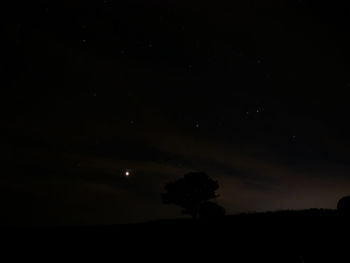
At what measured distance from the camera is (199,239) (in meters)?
14.0

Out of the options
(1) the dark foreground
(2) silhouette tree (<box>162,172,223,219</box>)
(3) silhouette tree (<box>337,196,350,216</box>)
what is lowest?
(1) the dark foreground

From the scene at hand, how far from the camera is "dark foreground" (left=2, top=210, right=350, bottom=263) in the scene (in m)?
12.3

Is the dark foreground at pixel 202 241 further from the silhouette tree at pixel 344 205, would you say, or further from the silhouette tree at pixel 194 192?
the silhouette tree at pixel 194 192

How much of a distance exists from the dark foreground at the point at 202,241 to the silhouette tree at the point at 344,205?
0.57 metres

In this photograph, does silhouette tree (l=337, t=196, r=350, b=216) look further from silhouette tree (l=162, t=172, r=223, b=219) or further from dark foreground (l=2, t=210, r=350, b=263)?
silhouette tree (l=162, t=172, r=223, b=219)

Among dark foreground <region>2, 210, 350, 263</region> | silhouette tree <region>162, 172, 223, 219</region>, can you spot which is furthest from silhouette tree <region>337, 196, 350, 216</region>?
silhouette tree <region>162, 172, 223, 219</region>

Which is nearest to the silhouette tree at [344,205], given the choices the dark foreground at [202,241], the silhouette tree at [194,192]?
the dark foreground at [202,241]

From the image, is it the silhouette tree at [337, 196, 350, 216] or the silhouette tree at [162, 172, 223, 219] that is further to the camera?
the silhouette tree at [162, 172, 223, 219]

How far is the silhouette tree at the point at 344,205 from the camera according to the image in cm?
1729

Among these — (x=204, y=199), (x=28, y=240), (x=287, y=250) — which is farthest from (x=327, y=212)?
(x=204, y=199)

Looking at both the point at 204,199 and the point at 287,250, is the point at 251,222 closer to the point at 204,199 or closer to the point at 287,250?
the point at 287,250

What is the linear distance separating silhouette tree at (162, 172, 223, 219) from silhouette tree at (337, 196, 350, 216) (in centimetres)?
3107

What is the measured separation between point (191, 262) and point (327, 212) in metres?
8.58

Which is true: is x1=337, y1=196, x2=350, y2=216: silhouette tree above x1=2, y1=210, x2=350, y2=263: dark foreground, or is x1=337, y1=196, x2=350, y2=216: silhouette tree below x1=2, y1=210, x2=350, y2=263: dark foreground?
above
